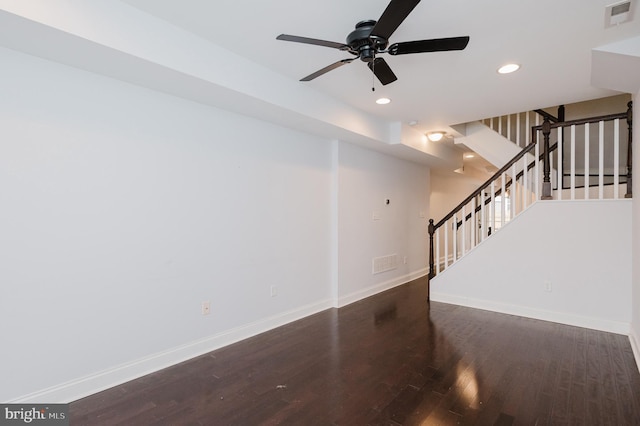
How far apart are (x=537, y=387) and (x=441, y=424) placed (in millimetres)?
966

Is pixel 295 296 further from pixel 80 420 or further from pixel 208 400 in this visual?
pixel 80 420

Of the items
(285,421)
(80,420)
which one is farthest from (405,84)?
(80,420)

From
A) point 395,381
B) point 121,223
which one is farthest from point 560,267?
point 121,223

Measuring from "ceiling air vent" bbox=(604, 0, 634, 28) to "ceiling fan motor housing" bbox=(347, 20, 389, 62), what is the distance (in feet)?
4.76

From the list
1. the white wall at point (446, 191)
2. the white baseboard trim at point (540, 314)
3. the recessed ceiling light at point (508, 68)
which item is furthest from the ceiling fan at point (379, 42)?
the white wall at point (446, 191)

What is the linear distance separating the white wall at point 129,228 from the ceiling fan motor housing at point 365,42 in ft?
5.19

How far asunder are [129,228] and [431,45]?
8.43 feet

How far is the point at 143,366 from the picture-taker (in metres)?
2.61

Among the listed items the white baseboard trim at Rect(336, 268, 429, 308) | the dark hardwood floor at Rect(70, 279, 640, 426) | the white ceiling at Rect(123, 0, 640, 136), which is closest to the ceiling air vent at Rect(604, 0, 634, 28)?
the white ceiling at Rect(123, 0, 640, 136)

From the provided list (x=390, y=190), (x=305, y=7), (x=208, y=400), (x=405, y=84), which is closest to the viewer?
(x=305, y=7)

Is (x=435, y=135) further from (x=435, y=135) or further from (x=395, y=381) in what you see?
(x=395, y=381)

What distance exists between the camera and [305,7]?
2.11 meters

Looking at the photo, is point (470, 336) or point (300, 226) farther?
point (300, 226)

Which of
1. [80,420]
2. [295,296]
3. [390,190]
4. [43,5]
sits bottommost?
[80,420]
